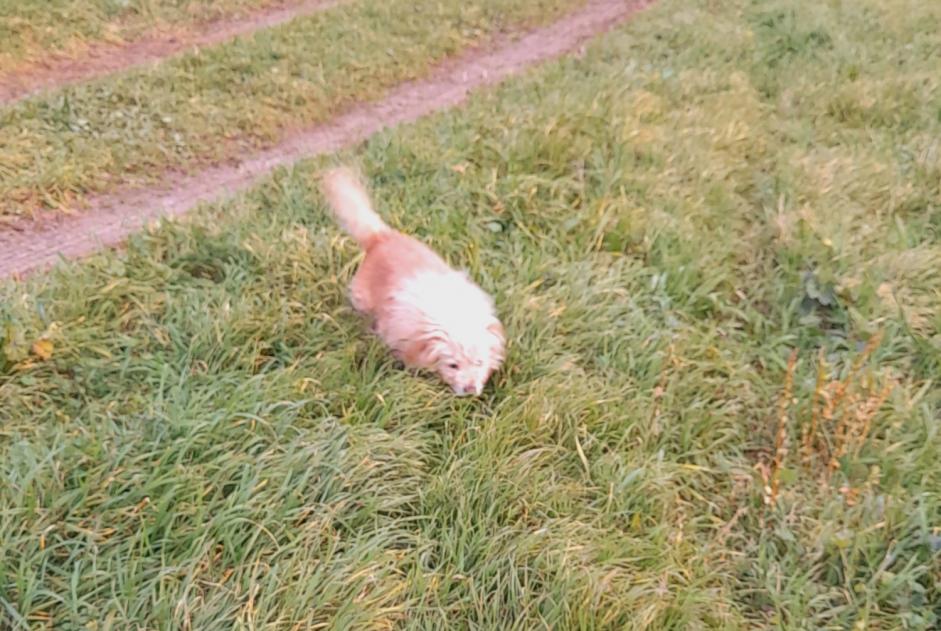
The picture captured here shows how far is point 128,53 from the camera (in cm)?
732

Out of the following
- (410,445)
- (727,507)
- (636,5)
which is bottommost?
(636,5)

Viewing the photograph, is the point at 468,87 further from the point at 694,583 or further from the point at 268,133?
the point at 694,583

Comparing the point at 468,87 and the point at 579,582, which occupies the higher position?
the point at 579,582

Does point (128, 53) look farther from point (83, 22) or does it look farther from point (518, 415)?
point (518, 415)

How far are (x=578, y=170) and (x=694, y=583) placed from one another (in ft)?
9.52

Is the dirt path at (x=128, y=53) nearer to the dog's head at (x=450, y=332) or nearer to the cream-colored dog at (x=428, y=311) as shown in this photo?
the cream-colored dog at (x=428, y=311)

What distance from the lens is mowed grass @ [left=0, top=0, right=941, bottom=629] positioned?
2.38m

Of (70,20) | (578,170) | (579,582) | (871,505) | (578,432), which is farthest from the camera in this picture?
(70,20)

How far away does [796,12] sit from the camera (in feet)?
28.7

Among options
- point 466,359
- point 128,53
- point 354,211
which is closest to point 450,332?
point 466,359

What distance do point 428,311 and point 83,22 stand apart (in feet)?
19.2

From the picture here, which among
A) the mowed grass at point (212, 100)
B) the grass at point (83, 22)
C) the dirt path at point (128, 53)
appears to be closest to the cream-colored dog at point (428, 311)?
the mowed grass at point (212, 100)

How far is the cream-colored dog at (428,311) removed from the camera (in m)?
3.19

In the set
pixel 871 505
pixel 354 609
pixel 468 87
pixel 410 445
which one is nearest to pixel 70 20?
pixel 468 87
